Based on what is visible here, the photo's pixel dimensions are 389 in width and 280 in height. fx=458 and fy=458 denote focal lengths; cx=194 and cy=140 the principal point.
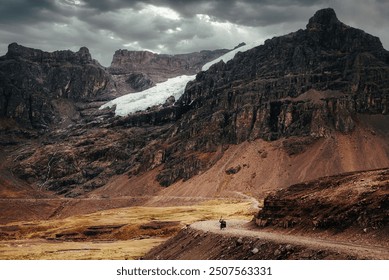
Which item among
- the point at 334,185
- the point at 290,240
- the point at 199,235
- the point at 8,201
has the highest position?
the point at 334,185

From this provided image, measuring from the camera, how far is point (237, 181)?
197m

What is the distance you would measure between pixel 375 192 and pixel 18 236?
4141 inches

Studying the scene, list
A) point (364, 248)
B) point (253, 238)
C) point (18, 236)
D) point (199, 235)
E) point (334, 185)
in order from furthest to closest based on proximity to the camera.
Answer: point (18, 236)
point (199, 235)
point (334, 185)
point (253, 238)
point (364, 248)

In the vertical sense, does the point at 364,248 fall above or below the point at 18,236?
above

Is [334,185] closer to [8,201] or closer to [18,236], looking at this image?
[18,236]

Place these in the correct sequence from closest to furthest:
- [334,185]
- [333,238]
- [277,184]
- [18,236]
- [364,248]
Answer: [364,248], [333,238], [334,185], [18,236], [277,184]

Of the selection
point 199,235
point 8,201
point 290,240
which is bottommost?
point 8,201

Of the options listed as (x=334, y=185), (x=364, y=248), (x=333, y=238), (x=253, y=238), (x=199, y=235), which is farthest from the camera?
(x=199, y=235)

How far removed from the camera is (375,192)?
123ft

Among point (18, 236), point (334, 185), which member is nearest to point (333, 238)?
point (334, 185)

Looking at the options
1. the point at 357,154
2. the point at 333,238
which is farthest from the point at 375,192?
the point at 357,154
